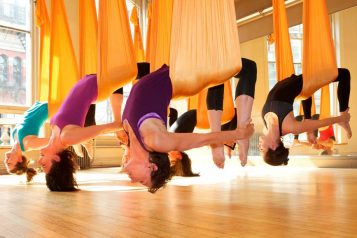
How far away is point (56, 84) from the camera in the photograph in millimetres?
2688

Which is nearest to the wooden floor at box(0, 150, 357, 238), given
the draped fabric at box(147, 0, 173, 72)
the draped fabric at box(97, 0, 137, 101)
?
the draped fabric at box(97, 0, 137, 101)

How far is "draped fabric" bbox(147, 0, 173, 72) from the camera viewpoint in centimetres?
207

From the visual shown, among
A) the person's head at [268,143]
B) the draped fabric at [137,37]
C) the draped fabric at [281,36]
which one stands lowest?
the person's head at [268,143]

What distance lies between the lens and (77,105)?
2488mm

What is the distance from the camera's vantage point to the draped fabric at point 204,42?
→ 158 centimetres

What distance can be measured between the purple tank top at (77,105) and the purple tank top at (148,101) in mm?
791

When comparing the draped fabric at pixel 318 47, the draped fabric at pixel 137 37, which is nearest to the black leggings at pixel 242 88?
the draped fabric at pixel 318 47

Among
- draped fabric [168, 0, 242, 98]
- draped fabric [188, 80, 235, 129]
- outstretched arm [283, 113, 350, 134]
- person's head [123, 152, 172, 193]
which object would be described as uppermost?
draped fabric [168, 0, 242, 98]

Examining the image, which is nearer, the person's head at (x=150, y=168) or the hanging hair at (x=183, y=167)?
the person's head at (x=150, y=168)

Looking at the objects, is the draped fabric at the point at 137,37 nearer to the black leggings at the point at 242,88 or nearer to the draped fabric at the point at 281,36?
the draped fabric at the point at 281,36

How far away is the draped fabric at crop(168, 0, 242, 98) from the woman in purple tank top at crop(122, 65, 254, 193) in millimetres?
164

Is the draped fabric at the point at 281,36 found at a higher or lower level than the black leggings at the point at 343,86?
higher

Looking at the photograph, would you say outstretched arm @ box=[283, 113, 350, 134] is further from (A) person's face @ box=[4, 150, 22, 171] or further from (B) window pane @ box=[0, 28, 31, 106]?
(B) window pane @ box=[0, 28, 31, 106]

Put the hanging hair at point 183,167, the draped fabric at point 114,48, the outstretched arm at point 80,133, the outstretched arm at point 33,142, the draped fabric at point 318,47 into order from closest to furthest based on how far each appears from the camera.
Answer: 1. the draped fabric at point 114,48
2. the draped fabric at point 318,47
3. the outstretched arm at point 80,133
4. the outstretched arm at point 33,142
5. the hanging hair at point 183,167
